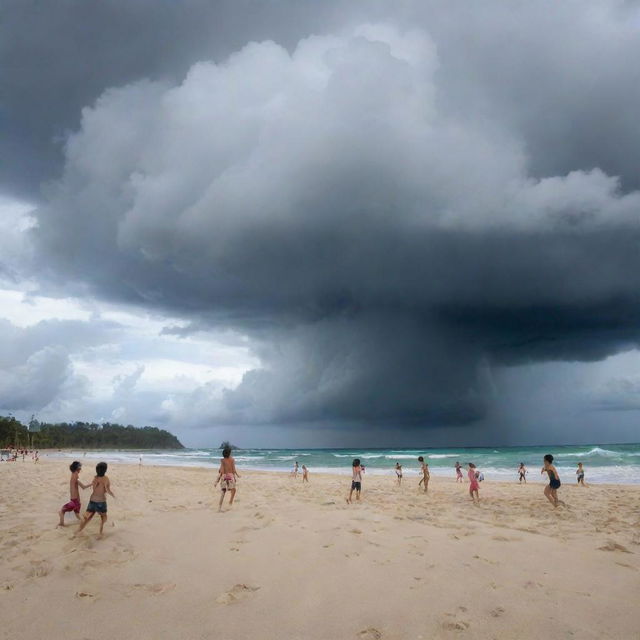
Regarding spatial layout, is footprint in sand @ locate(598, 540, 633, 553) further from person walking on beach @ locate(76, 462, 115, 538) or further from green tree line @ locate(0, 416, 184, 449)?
green tree line @ locate(0, 416, 184, 449)

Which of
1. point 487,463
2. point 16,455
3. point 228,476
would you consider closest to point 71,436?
point 16,455

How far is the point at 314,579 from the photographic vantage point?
605 cm

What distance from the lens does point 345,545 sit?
7590 mm

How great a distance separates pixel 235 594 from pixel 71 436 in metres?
182

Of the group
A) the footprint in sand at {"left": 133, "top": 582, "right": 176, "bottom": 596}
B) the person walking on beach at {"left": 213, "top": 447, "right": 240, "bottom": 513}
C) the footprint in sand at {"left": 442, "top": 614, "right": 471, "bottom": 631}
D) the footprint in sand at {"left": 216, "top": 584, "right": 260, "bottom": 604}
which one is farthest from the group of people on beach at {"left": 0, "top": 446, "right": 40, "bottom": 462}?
the footprint in sand at {"left": 442, "top": 614, "right": 471, "bottom": 631}

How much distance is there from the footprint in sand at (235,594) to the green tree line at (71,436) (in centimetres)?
12293

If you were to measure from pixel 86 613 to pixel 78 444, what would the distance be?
184992 mm

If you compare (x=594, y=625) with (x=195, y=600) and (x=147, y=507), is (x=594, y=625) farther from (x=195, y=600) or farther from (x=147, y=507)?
(x=147, y=507)

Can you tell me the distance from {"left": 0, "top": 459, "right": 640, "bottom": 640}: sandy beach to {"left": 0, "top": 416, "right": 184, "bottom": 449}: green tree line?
120012 mm

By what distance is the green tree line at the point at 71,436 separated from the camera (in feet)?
372

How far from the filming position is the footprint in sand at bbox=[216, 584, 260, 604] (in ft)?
17.7

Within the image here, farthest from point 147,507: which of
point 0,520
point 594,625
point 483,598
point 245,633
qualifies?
point 594,625

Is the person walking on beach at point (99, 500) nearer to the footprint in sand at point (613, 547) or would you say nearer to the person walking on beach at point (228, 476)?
the person walking on beach at point (228, 476)

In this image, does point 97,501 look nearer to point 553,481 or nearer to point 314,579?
point 314,579
